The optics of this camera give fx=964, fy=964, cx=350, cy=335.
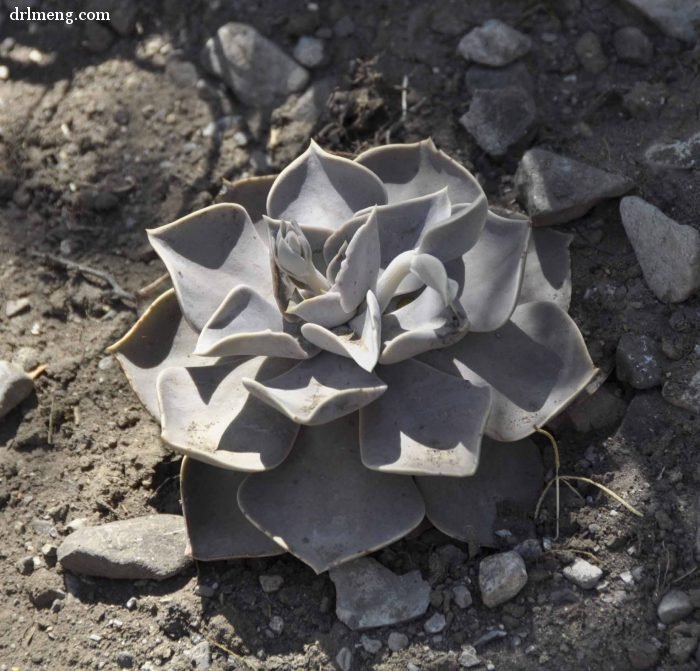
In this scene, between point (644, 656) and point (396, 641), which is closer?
point (644, 656)

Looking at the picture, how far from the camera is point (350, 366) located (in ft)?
8.09

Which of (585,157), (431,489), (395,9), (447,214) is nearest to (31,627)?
(431,489)

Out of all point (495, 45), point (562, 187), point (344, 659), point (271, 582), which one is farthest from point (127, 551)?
point (495, 45)

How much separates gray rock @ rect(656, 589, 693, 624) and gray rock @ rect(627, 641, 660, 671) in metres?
0.07

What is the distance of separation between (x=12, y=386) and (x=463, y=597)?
1471mm

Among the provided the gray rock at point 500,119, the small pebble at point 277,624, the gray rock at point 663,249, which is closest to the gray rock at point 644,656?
the small pebble at point 277,624

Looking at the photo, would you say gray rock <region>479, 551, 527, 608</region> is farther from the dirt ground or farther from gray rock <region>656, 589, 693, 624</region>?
gray rock <region>656, 589, 693, 624</region>

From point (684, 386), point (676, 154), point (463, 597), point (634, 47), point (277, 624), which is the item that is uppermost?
point (634, 47)

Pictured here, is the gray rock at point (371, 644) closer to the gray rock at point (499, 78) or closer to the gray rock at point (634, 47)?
the gray rock at point (499, 78)

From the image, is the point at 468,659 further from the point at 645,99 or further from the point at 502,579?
the point at 645,99

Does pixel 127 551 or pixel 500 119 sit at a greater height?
pixel 500 119

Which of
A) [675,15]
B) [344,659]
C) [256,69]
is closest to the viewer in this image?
[344,659]

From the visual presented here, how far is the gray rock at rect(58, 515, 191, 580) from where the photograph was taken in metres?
2.52

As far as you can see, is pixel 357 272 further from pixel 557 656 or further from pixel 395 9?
pixel 395 9
